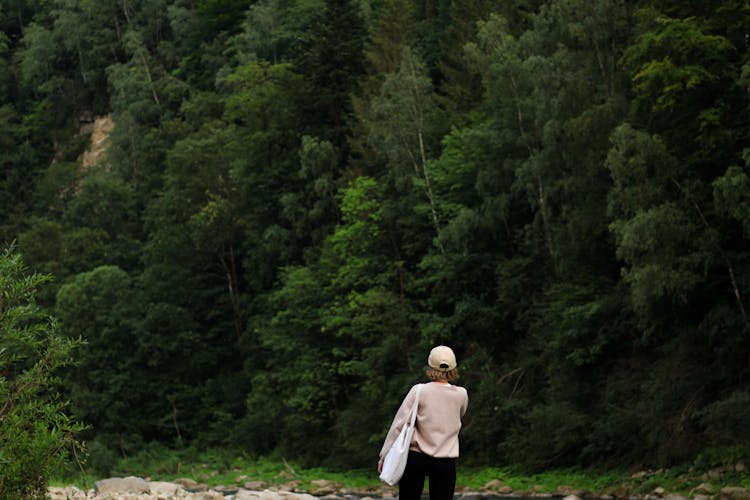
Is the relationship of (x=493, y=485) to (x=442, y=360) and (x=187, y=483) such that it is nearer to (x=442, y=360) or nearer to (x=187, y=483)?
(x=187, y=483)

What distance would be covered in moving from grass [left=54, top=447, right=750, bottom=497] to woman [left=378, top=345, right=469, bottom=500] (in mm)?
5111

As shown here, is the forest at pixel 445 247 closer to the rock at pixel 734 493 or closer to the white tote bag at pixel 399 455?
the rock at pixel 734 493

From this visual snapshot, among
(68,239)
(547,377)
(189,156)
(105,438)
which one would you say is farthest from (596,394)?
(68,239)

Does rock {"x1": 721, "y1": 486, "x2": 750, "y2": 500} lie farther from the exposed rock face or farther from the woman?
the exposed rock face

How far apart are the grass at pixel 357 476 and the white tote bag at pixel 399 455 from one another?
5079 mm

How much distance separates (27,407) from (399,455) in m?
5.43

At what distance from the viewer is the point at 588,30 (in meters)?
32.1

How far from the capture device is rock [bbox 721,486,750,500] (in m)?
21.2

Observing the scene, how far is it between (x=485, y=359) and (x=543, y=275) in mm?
3353

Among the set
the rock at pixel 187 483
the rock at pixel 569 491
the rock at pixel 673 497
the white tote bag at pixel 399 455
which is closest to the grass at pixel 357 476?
the rock at pixel 569 491

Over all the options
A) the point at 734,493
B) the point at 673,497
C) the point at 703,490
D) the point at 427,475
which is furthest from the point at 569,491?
the point at 427,475

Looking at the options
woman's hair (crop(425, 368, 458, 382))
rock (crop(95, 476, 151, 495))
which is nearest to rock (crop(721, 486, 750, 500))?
rock (crop(95, 476, 151, 495))

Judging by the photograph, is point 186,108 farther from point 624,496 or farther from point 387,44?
point 624,496

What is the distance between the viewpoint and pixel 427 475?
25.2 feet
